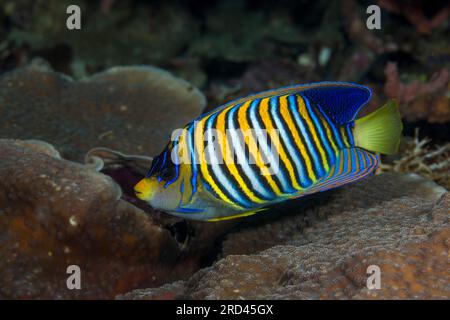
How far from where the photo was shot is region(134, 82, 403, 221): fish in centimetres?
183

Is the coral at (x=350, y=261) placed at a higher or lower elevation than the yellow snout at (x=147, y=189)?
lower

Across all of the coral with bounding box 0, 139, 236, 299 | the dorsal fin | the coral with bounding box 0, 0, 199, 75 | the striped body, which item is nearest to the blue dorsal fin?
the dorsal fin

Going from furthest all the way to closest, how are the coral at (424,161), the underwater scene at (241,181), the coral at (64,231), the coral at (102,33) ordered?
1. the coral at (102,33)
2. the coral at (424,161)
3. the coral at (64,231)
4. the underwater scene at (241,181)

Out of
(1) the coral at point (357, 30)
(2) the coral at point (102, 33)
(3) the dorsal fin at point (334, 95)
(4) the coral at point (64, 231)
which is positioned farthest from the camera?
(2) the coral at point (102, 33)

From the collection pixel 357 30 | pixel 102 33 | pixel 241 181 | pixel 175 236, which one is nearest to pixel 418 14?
pixel 357 30

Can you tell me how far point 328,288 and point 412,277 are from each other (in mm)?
323

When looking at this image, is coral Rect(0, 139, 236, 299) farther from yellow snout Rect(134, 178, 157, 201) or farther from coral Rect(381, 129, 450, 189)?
coral Rect(381, 129, 450, 189)

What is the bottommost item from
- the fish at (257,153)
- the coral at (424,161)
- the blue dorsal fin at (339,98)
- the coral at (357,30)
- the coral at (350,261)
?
the coral at (350,261)

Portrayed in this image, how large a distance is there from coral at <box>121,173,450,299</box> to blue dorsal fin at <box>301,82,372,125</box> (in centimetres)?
60

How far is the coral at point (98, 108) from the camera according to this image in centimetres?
363

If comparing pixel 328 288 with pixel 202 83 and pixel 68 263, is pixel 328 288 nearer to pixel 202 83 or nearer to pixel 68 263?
pixel 68 263

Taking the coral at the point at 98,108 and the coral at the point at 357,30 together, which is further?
the coral at the point at 357,30

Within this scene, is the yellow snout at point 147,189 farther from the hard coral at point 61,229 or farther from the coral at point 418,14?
the coral at point 418,14

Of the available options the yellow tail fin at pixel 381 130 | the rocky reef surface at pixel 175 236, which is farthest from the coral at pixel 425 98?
the yellow tail fin at pixel 381 130
